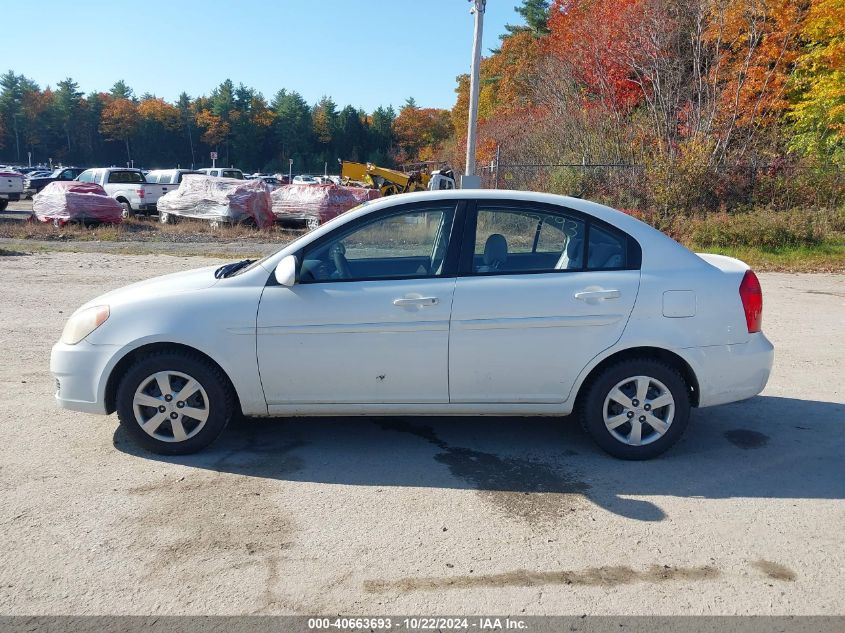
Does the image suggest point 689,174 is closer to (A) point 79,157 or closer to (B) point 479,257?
(B) point 479,257

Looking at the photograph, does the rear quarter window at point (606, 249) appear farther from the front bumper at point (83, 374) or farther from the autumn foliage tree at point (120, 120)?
the autumn foliage tree at point (120, 120)

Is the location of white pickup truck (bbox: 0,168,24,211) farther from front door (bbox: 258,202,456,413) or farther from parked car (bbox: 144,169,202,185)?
front door (bbox: 258,202,456,413)

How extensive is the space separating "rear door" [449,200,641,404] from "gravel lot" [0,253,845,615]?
0.56 meters

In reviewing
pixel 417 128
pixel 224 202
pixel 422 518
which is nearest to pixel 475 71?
pixel 224 202

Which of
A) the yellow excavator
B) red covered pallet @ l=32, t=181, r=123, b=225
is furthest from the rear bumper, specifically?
the yellow excavator

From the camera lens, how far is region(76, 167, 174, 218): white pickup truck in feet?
88.1

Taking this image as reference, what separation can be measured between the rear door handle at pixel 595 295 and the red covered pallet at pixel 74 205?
2122cm

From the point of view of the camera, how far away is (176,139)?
4589 inches

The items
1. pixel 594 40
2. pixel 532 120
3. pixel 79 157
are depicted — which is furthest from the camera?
pixel 79 157

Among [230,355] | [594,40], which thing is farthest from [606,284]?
[594,40]

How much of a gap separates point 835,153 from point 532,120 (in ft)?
48.0

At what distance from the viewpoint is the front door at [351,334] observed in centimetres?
459

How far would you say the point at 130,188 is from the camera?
27.0 metres

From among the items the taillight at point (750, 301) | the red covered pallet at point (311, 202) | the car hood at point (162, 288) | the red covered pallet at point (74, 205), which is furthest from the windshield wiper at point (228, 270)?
the red covered pallet at point (74, 205)
